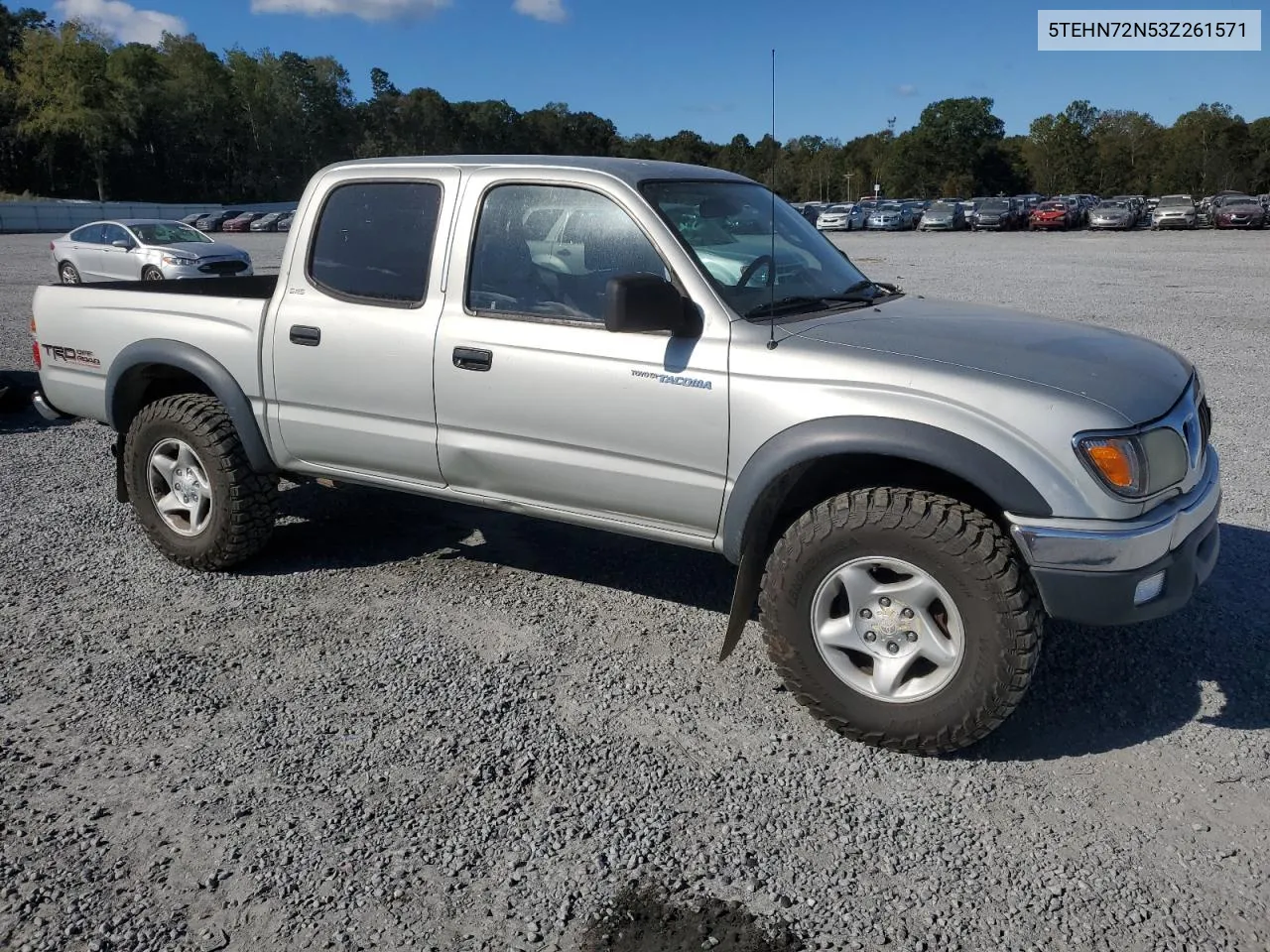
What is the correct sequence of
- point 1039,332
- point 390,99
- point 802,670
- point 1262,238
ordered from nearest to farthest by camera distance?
point 802,670, point 1039,332, point 1262,238, point 390,99

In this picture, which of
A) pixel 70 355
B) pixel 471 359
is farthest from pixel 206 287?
pixel 471 359

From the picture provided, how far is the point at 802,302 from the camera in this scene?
4.17 m

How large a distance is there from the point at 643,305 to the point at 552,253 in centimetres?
77

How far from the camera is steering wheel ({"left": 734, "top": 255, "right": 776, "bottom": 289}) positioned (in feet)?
13.2

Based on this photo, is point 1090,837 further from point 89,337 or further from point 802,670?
point 89,337

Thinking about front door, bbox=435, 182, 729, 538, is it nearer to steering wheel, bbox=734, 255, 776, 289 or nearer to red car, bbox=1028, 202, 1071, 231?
steering wheel, bbox=734, 255, 776, 289

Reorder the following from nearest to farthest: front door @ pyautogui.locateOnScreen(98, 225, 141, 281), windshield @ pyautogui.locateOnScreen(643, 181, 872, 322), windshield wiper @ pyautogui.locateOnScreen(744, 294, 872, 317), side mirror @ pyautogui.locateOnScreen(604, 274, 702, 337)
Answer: side mirror @ pyautogui.locateOnScreen(604, 274, 702, 337) < windshield wiper @ pyautogui.locateOnScreen(744, 294, 872, 317) < windshield @ pyautogui.locateOnScreen(643, 181, 872, 322) < front door @ pyautogui.locateOnScreen(98, 225, 141, 281)

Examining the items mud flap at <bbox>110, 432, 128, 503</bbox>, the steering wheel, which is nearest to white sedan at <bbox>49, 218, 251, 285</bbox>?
mud flap at <bbox>110, 432, 128, 503</bbox>

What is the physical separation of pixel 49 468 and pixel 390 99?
116288mm

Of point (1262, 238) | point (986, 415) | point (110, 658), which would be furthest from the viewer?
point (1262, 238)

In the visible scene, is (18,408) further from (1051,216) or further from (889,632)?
(1051,216)

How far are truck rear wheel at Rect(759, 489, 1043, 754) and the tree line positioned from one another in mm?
57275

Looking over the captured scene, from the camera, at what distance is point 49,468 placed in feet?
24.0

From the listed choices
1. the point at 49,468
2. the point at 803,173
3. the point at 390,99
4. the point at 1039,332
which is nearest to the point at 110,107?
the point at 390,99
